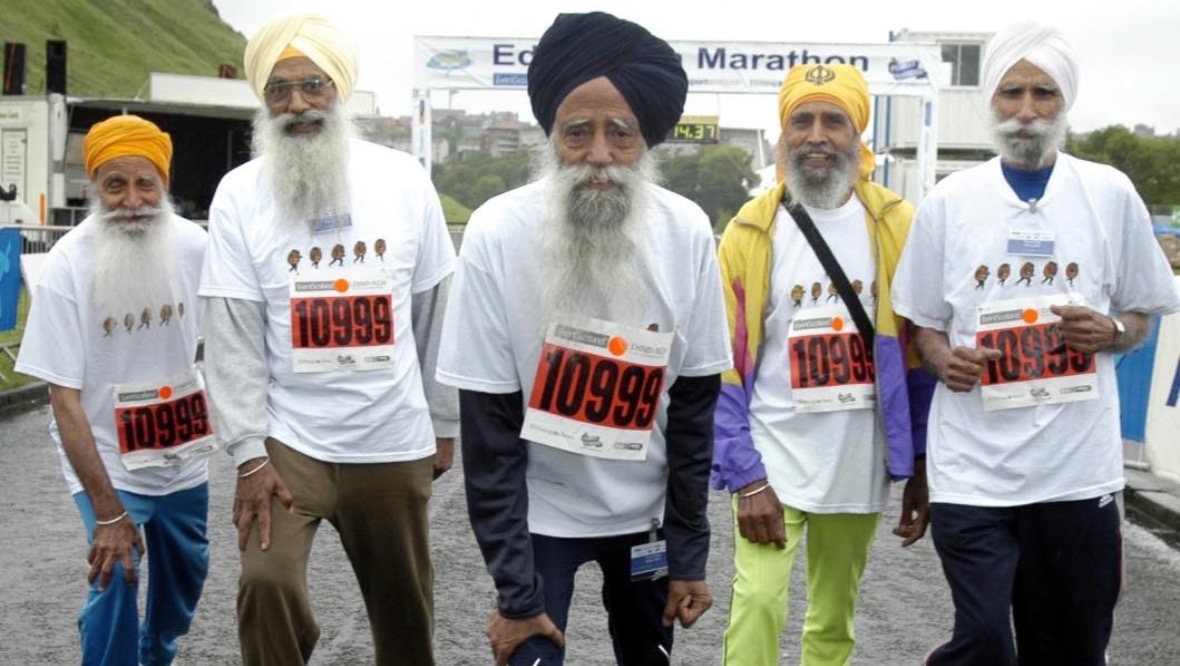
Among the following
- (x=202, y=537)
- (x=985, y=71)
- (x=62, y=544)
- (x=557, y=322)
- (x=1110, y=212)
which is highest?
(x=985, y=71)

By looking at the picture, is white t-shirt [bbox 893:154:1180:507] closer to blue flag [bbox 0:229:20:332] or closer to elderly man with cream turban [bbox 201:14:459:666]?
elderly man with cream turban [bbox 201:14:459:666]

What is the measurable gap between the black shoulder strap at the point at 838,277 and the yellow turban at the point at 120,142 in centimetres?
215

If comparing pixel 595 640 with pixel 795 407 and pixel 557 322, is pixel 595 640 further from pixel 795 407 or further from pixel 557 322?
pixel 557 322

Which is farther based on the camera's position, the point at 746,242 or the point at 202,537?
the point at 202,537

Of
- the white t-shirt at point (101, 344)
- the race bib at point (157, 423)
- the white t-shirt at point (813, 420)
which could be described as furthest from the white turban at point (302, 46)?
the white t-shirt at point (813, 420)

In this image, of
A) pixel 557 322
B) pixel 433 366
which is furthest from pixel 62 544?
pixel 557 322

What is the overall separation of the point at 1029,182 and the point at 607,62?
1544mm

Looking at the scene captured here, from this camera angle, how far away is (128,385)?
535 cm

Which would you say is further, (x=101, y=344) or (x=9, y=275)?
(x=9, y=275)

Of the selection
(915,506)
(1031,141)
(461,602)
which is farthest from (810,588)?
(461,602)

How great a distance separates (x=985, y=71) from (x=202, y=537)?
9.74 ft

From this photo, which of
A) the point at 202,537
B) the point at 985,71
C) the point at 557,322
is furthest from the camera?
the point at 202,537

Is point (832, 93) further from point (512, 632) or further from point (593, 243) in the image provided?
point (512, 632)

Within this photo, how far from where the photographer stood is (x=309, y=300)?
4.75 metres
